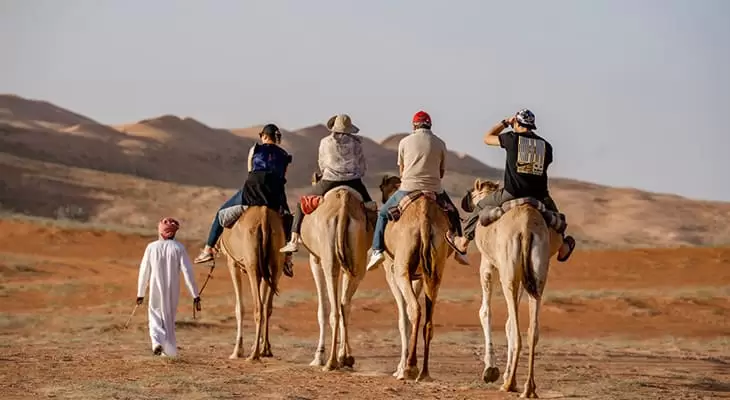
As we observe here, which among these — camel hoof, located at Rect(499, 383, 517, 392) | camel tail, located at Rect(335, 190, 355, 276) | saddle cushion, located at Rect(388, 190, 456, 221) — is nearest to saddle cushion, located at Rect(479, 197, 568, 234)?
saddle cushion, located at Rect(388, 190, 456, 221)

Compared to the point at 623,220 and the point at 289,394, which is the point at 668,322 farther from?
the point at 623,220

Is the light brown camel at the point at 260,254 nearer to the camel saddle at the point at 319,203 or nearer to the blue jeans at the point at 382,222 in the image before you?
the camel saddle at the point at 319,203

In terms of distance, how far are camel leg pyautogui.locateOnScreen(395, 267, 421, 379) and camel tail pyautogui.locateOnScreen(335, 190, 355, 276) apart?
96 cm

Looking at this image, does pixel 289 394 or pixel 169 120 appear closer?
pixel 289 394

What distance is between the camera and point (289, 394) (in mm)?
14297

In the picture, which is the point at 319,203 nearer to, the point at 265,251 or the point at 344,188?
the point at 344,188

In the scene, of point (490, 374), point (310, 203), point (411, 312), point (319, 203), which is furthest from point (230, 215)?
point (490, 374)

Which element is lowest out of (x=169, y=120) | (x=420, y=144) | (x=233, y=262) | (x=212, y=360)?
(x=212, y=360)

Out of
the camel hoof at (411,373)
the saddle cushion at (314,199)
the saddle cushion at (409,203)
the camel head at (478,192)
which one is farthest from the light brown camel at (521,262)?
the saddle cushion at (314,199)

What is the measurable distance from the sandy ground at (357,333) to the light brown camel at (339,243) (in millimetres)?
741

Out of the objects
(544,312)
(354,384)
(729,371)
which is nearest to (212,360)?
(354,384)

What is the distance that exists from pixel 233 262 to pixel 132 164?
66778mm

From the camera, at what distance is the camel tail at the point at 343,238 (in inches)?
654

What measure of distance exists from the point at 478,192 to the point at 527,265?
2.92 metres
